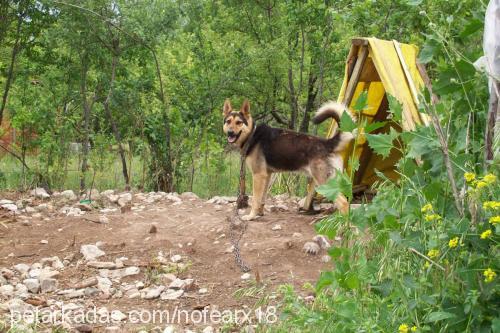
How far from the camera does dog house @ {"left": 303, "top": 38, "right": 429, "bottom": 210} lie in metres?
7.14

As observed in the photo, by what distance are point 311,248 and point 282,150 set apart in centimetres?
190

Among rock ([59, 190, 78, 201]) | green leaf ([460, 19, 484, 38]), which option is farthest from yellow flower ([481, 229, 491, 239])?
rock ([59, 190, 78, 201])

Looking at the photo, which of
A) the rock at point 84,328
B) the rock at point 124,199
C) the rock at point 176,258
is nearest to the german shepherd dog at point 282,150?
the rock at point 176,258

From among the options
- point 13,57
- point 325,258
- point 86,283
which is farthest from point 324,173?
point 13,57

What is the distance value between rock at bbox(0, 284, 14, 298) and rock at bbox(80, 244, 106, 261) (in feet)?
3.03

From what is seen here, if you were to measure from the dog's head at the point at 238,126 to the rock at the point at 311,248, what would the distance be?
221 cm

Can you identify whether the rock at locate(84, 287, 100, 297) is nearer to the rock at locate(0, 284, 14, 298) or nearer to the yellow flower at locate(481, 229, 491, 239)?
the rock at locate(0, 284, 14, 298)

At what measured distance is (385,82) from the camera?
7293mm

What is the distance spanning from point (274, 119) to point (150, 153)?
15.2ft

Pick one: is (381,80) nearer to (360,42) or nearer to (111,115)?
(360,42)

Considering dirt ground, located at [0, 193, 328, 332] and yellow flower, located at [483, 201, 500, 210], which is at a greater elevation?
yellow flower, located at [483, 201, 500, 210]

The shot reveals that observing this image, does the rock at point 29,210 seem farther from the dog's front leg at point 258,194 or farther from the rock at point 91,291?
the rock at point 91,291

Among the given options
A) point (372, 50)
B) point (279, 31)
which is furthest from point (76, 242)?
point (279, 31)

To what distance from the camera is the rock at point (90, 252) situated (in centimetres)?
655
